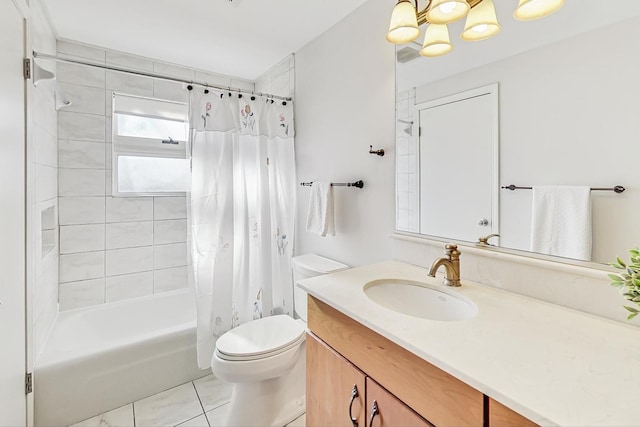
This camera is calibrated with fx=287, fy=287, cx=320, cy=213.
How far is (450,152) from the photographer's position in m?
1.27

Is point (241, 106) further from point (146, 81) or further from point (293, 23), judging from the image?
point (146, 81)

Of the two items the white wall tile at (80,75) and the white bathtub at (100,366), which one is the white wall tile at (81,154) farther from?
the white bathtub at (100,366)

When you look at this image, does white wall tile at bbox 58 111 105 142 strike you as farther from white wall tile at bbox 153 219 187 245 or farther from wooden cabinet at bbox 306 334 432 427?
wooden cabinet at bbox 306 334 432 427

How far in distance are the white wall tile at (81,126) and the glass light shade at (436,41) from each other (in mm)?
2445

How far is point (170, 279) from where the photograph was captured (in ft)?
8.64

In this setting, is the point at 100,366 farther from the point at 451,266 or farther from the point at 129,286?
the point at 451,266

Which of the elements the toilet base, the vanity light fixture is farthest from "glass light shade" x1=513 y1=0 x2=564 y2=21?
the toilet base

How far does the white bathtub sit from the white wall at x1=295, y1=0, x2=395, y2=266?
1.15 metres

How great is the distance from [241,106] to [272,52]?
0.64m

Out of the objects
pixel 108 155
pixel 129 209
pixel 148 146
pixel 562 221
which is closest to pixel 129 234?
pixel 129 209

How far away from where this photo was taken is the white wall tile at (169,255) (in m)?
2.57

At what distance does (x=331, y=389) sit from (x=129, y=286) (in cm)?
222

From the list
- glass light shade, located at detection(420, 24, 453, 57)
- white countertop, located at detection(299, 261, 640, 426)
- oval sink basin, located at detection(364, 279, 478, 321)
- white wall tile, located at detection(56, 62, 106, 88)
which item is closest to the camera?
white countertop, located at detection(299, 261, 640, 426)

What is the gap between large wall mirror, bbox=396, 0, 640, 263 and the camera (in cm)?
83
